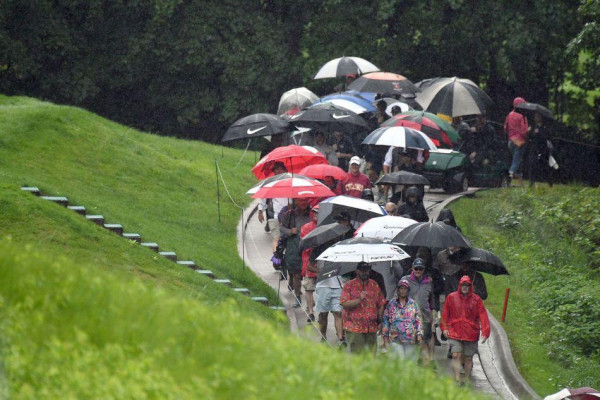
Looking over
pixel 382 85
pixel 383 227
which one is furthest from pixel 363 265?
pixel 382 85

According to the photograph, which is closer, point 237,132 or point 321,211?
point 321,211

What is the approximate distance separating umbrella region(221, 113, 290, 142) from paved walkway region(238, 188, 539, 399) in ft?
6.27

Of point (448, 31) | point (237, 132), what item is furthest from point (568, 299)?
point (448, 31)

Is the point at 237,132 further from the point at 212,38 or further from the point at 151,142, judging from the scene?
the point at 212,38

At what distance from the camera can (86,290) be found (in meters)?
10.4

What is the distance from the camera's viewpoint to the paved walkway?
54.1 ft

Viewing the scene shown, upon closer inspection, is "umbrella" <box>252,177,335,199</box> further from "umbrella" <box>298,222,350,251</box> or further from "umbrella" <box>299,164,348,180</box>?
"umbrella" <box>298,222,350,251</box>

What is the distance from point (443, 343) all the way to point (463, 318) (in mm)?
2645

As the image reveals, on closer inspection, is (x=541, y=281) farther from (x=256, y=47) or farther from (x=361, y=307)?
(x=256, y=47)

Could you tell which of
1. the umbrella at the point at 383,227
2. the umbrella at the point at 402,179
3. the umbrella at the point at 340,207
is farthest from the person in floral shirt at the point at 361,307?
the umbrella at the point at 402,179

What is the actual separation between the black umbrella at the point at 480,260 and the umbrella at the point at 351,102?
802 centimetres

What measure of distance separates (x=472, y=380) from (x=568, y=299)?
440cm

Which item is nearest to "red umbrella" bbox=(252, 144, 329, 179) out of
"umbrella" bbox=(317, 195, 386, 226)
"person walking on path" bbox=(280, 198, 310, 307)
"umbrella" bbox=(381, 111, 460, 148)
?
"umbrella" bbox=(381, 111, 460, 148)

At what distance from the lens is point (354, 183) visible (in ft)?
67.6
